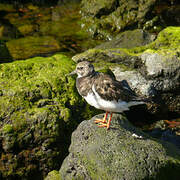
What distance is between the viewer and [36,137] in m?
5.71

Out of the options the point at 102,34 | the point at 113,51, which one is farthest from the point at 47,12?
the point at 113,51

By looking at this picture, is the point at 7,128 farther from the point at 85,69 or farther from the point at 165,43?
the point at 165,43

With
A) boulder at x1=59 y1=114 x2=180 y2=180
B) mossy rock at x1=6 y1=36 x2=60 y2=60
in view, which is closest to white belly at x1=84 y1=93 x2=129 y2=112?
boulder at x1=59 y1=114 x2=180 y2=180

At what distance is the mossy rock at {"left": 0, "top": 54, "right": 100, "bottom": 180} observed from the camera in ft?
18.5

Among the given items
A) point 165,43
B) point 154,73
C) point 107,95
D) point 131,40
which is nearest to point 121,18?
point 131,40

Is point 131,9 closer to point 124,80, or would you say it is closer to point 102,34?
point 102,34

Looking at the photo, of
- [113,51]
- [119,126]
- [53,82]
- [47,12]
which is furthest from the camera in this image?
[47,12]

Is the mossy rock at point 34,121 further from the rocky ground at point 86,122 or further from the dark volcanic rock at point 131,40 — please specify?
the dark volcanic rock at point 131,40

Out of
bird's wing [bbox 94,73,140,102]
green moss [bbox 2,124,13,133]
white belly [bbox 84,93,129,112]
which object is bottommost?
green moss [bbox 2,124,13,133]

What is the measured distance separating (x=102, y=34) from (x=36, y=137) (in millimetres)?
9937

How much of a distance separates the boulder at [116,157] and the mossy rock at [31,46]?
301 inches

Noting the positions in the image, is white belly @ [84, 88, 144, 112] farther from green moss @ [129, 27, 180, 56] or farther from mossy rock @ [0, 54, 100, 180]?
green moss @ [129, 27, 180, 56]

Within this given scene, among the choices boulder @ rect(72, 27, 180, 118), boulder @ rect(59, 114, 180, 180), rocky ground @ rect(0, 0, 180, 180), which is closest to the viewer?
boulder @ rect(59, 114, 180, 180)

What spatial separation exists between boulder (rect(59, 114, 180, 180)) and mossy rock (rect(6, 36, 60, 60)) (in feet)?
25.1
